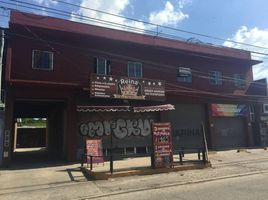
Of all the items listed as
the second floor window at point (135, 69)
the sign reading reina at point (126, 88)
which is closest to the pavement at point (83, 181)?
the sign reading reina at point (126, 88)

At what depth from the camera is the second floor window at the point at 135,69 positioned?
2467 centimetres

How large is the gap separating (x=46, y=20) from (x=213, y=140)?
51.0 ft

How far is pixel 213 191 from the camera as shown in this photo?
436 inches

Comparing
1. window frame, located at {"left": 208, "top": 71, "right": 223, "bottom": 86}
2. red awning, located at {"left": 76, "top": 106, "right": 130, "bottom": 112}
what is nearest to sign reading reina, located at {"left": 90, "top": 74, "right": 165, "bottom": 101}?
red awning, located at {"left": 76, "top": 106, "right": 130, "bottom": 112}

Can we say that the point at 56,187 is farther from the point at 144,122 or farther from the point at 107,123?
the point at 144,122

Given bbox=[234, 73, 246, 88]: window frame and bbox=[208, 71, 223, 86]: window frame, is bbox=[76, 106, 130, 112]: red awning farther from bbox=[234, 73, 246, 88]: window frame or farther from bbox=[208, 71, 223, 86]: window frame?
bbox=[234, 73, 246, 88]: window frame

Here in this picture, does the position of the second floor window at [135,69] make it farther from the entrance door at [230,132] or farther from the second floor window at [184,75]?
the entrance door at [230,132]

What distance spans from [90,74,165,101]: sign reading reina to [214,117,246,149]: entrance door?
7.49 m

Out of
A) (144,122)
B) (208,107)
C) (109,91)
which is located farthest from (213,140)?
(109,91)

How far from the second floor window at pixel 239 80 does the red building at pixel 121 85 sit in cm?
14

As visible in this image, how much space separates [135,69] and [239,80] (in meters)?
10.9

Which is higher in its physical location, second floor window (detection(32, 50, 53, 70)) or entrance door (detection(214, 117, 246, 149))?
second floor window (detection(32, 50, 53, 70))

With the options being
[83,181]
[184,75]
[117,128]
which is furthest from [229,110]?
[83,181]

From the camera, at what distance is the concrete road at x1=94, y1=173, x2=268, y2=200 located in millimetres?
10109
